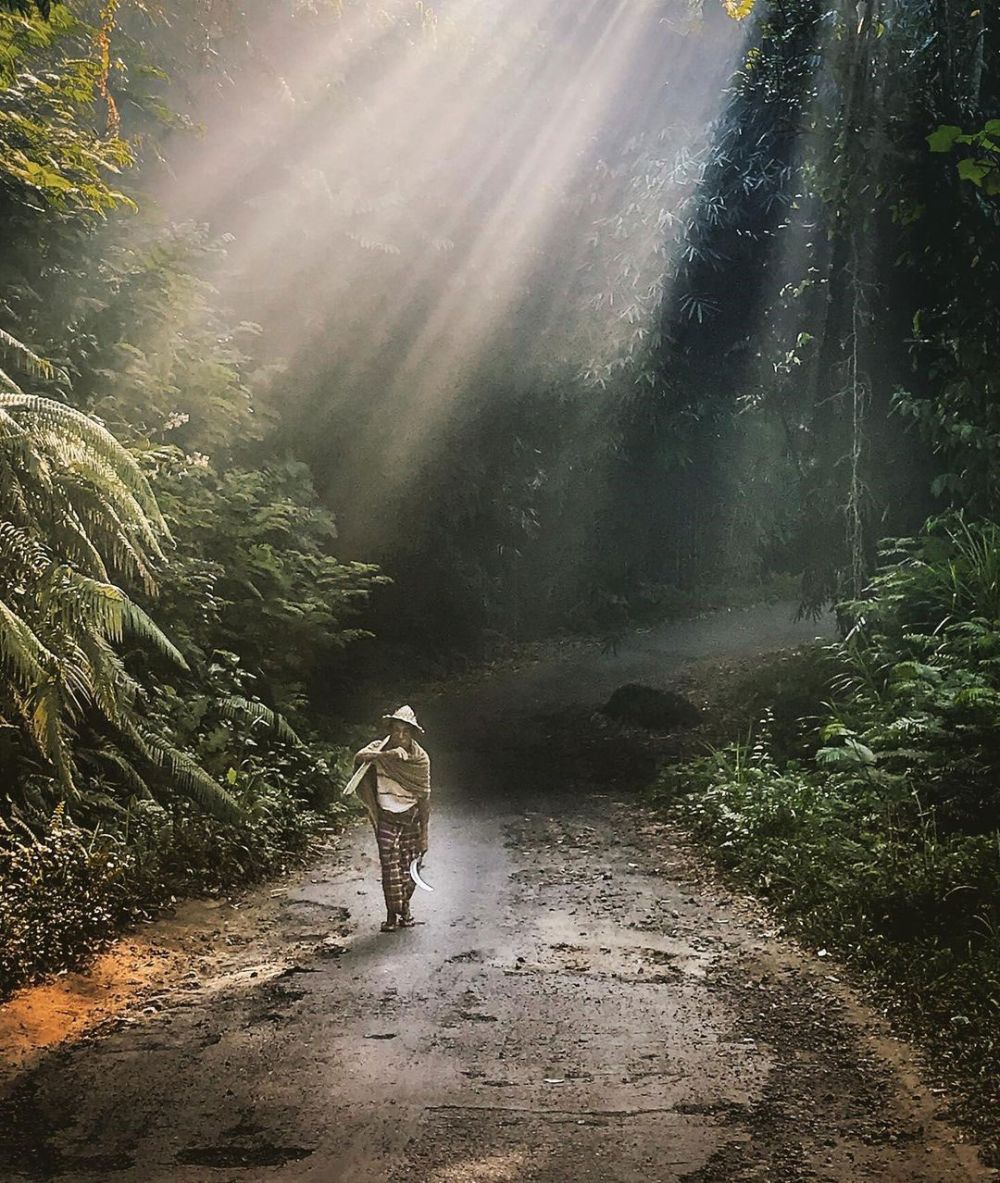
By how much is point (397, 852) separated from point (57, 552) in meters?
2.95

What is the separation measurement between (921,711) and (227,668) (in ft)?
22.2

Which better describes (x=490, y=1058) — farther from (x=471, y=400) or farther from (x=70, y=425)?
(x=471, y=400)

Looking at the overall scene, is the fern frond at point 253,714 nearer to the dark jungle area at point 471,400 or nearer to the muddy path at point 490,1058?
the dark jungle area at point 471,400

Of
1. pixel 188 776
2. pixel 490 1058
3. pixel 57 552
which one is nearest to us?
pixel 490 1058

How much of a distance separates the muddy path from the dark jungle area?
0.66ft

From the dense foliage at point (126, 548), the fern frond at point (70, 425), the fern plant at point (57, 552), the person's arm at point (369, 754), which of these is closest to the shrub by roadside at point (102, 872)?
the dense foliage at point (126, 548)

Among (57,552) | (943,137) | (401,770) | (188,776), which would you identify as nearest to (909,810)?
(401,770)

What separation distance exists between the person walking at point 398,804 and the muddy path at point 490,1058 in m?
0.31

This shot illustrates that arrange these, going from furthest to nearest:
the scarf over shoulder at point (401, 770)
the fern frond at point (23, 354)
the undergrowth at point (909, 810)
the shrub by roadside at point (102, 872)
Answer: the scarf over shoulder at point (401, 770) → the fern frond at point (23, 354) → the shrub by roadside at point (102, 872) → the undergrowth at point (909, 810)

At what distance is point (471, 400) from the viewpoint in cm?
1777

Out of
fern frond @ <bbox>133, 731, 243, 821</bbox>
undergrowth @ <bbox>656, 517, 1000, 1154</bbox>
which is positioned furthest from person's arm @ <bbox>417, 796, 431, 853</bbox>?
undergrowth @ <bbox>656, 517, 1000, 1154</bbox>

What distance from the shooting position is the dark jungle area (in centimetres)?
593

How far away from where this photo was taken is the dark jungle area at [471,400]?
5934 mm

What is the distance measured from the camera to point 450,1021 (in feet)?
16.4
